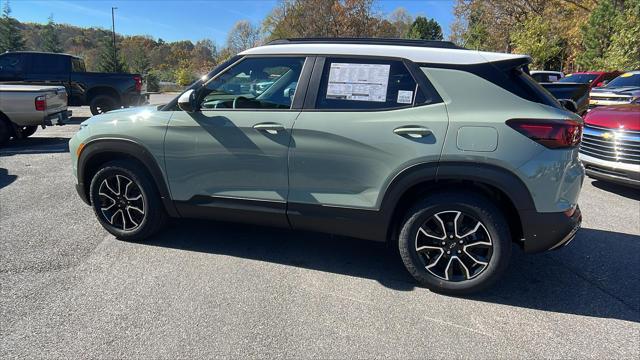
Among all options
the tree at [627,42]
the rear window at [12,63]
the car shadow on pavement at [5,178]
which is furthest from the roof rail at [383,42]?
the tree at [627,42]

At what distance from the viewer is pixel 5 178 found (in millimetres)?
6086

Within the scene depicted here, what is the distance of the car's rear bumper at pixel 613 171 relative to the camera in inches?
203

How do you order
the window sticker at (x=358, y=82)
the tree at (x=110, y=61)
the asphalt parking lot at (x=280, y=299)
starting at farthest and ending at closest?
the tree at (x=110, y=61)
the window sticker at (x=358, y=82)
the asphalt parking lot at (x=280, y=299)

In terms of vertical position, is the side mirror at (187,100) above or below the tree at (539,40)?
below

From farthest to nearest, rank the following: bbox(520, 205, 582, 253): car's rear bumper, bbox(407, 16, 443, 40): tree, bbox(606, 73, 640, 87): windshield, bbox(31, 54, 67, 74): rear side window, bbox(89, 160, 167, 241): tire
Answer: bbox(407, 16, 443, 40): tree < bbox(31, 54, 67, 74): rear side window < bbox(606, 73, 640, 87): windshield < bbox(89, 160, 167, 241): tire < bbox(520, 205, 582, 253): car's rear bumper

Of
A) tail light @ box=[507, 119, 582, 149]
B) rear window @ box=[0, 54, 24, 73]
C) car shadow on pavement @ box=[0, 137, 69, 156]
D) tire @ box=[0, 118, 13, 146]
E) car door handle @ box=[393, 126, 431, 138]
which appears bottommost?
car shadow on pavement @ box=[0, 137, 69, 156]

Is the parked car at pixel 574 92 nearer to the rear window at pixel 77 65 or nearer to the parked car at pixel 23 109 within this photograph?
the parked car at pixel 23 109

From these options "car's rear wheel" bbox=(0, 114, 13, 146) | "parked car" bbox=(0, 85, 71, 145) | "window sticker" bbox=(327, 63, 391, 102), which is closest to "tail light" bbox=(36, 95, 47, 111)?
"parked car" bbox=(0, 85, 71, 145)

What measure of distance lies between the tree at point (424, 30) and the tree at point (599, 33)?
105 feet

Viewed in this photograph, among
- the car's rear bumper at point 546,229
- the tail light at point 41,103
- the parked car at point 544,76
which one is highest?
the parked car at point 544,76

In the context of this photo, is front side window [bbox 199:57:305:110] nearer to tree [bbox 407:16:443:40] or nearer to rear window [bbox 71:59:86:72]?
rear window [bbox 71:59:86:72]

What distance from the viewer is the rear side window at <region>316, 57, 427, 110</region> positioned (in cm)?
301

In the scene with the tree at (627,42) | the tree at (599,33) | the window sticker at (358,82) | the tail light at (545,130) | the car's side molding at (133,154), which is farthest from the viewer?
the tree at (599,33)

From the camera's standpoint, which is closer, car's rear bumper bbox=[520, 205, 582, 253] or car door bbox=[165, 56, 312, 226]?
car's rear bumper bbox=[520, 205, 582, 253]
